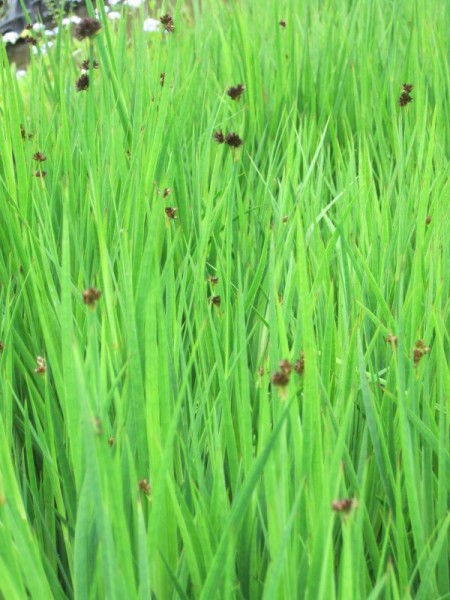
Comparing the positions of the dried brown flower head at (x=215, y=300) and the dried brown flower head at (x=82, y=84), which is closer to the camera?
the dried brown flower head at (x=215, y=300)

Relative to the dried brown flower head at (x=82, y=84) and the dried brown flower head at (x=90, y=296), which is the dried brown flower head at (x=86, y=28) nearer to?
the dried brown flower head at (x=82, y=84)

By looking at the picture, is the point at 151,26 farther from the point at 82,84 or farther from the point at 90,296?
the point at 90,296

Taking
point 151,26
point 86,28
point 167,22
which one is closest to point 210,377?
point 86,28

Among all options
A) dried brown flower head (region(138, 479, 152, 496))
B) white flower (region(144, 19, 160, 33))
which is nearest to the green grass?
dried brown flower head (region(138, 479, 152, 496))

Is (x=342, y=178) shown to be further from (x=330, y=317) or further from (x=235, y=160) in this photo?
(x=330, y=317)

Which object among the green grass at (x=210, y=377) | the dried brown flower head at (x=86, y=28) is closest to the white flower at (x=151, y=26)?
the green grass at (x=210, y=377)

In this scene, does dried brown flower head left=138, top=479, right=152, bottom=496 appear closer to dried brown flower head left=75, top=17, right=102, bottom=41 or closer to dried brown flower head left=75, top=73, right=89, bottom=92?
dried brown flower head left=75, top=17, right=102, bottom=41

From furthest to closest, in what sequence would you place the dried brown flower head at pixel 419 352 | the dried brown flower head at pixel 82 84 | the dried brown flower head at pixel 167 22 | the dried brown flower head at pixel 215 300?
1. the dried brown flower head at pixel 167 22
2. the dried brown flower head at pixel 82 84
3. the dried brown flower head at pixel 215 300
4. the dried brown flower head at pixel 419 352

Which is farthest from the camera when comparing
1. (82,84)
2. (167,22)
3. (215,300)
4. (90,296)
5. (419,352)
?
(167,22)
